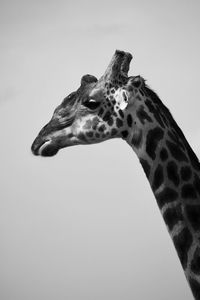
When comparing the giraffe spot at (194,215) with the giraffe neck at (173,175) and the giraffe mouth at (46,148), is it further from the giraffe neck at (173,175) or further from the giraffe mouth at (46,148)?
the giraffe mouth at (46,148)

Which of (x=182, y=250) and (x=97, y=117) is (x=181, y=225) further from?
(x=97, y=117)

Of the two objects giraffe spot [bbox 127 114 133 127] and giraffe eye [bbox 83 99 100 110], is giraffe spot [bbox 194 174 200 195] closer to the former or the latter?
giraffe spot [bbox 127 114 133 127]

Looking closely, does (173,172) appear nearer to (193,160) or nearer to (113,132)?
(193,160)

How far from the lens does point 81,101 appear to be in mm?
6309

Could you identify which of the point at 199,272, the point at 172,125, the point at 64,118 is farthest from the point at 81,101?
the point at 199,272

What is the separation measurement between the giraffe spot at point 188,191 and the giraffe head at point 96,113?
0.99 meters

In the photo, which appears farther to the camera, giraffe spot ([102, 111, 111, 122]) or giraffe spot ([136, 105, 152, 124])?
giraffe spot ([102, 111, 111, 122])

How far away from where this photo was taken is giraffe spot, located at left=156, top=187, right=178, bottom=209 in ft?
18.0

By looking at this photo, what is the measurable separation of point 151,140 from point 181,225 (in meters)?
1.05

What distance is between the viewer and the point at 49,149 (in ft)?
20.8

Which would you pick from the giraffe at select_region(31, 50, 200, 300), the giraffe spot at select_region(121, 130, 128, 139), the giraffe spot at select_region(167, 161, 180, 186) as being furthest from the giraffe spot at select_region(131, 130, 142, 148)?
the giraffe spot at select_region(167, 161, 180, 186)

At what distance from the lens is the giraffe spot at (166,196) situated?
548 centimetres

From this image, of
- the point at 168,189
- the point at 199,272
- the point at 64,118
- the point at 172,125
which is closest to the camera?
the point at 199,272

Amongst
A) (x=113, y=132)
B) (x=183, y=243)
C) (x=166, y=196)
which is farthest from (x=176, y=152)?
(x=183, y=243)
